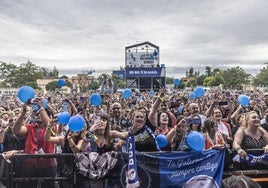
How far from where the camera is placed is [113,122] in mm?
8422

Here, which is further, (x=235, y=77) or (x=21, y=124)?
(x=235, y=77)

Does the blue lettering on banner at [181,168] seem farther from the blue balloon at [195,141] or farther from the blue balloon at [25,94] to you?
the blue balloon at [25,94]

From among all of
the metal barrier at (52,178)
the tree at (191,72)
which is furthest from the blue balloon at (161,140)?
the tree at (191,72)

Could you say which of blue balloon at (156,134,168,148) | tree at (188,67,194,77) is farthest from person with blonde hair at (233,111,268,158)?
tree at (188,67,194,77)

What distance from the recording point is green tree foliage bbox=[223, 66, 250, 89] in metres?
81.1

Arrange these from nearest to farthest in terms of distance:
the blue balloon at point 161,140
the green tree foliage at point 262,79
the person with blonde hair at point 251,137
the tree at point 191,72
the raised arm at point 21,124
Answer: the raised arm at point 21,124 → the person with blonde hair at point 251,137 → the blue balloon at point 161,140 → the green tree foliage at point 262,79 → the tree at point 191,72

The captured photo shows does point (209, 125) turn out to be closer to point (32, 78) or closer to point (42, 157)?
point (42, 157)

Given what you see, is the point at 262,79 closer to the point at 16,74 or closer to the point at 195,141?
the point at 16,74

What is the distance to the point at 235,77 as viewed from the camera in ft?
273

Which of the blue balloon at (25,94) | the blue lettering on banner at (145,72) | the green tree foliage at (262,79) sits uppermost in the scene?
the blue lettering on banner at (145,72)

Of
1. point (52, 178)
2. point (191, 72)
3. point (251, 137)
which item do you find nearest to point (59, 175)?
point (52, 178)

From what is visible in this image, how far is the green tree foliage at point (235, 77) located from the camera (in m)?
81.1

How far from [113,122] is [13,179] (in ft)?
11.6

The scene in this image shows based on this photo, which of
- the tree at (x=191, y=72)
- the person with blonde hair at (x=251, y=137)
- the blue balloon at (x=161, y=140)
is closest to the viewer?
the person with blonde hair at (x=251, y=137)
